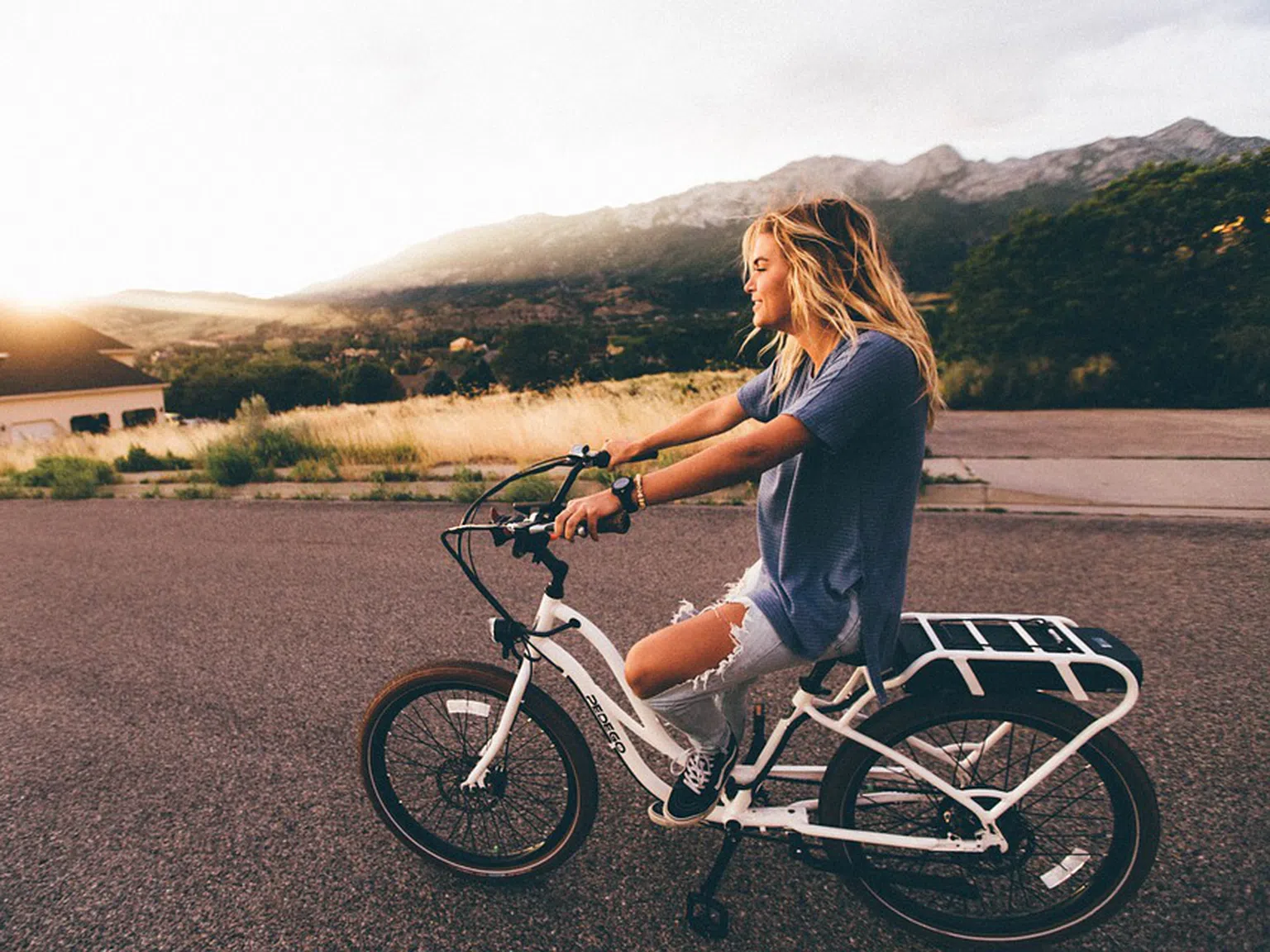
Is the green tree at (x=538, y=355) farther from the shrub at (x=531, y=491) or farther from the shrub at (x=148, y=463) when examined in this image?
the shrub at (x=531, y=491)

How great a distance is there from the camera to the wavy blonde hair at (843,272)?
5.59 feet

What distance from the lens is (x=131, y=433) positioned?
717 inches

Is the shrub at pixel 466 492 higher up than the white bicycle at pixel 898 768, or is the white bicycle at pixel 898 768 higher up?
the white bicycle at pixel 898 768

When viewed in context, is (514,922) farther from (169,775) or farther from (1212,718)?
(1212,718)

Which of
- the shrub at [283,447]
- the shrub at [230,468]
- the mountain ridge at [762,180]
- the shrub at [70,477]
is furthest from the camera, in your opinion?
the mountain ridge at [762,180]

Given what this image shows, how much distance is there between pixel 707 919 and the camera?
2.05 m

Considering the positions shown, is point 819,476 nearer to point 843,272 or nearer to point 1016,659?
point 843,272

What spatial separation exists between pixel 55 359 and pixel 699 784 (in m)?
76.2

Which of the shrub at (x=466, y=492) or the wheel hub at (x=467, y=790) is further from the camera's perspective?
the shrub at (x=466, y=492)

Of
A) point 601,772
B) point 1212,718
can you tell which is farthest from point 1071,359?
point 601,772

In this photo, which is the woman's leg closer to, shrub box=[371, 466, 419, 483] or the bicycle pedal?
the bicycle pedal

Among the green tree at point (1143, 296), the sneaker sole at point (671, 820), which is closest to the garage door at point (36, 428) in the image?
the green tree at point (1143, 296)

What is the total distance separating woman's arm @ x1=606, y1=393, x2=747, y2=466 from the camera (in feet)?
7.09

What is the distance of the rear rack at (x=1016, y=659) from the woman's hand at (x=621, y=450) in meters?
0.93
